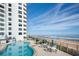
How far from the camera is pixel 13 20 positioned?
6.32ft

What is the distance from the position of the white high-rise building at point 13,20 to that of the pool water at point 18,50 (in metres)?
0.09

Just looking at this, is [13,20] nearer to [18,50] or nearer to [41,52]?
[18,50]

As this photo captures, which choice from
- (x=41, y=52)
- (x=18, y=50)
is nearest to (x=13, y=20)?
(x=18, y=50)

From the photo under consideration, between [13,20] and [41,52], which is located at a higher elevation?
[13,20]

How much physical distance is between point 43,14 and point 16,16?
37 cm

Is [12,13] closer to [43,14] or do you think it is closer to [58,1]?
[43,14]

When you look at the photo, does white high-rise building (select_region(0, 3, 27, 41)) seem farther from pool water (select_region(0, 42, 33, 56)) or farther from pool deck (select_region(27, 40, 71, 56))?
pool deck (select_region(27, 40, 71, 56))

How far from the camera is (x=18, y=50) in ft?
6.23

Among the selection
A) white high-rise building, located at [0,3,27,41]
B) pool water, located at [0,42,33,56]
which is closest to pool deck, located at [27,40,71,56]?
pool water, located at [0,42,33,56]

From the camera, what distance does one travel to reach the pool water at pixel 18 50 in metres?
1.88

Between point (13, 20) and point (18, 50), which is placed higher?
point (13, 20)

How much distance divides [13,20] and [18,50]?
0.41 m

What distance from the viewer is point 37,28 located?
1894mm

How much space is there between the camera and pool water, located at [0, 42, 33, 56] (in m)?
1.88
